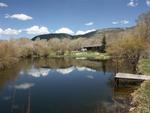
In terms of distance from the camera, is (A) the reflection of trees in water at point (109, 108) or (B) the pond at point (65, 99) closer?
(A) the reflection of trees in water at point (109, 108)

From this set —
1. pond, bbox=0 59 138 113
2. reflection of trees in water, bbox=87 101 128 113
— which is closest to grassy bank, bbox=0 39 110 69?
pond, bbox=0 59 138 113

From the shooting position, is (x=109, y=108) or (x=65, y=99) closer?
(x=109, y=108)

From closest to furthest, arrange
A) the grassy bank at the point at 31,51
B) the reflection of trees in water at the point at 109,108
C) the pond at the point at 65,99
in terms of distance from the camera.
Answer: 1. the reflection of trees in water at the point at 109,108
2. the pond at the point at 65,99
3. the grassy bank at the point at 31,51

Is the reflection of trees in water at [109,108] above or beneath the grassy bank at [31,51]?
beneath

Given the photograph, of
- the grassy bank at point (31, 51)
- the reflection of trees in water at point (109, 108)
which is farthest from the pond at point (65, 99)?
the grassy bank at point (31, 51)

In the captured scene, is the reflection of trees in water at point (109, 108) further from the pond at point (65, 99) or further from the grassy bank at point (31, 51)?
the grassy bank at point (31, 51)

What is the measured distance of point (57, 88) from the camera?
33.2 metres

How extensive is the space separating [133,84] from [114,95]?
612 centimetres

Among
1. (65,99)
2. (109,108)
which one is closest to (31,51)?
(65,99)

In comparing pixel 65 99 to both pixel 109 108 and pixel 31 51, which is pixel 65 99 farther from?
pixel 31 51

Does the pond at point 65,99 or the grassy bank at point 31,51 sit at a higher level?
the grassy bank at point 31,51

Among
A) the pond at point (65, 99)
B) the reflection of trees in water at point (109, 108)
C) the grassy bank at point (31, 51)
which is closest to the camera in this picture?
the reflection of trees in water at point (109, 108)

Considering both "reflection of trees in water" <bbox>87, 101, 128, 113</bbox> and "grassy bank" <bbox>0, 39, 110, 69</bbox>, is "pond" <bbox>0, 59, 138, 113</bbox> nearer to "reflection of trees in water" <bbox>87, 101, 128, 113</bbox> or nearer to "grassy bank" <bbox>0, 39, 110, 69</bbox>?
"reflection of trees in water" <bbox>87, 101, 128, 113</bbox>

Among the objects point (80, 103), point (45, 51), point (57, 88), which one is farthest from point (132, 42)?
point (45, 51)
